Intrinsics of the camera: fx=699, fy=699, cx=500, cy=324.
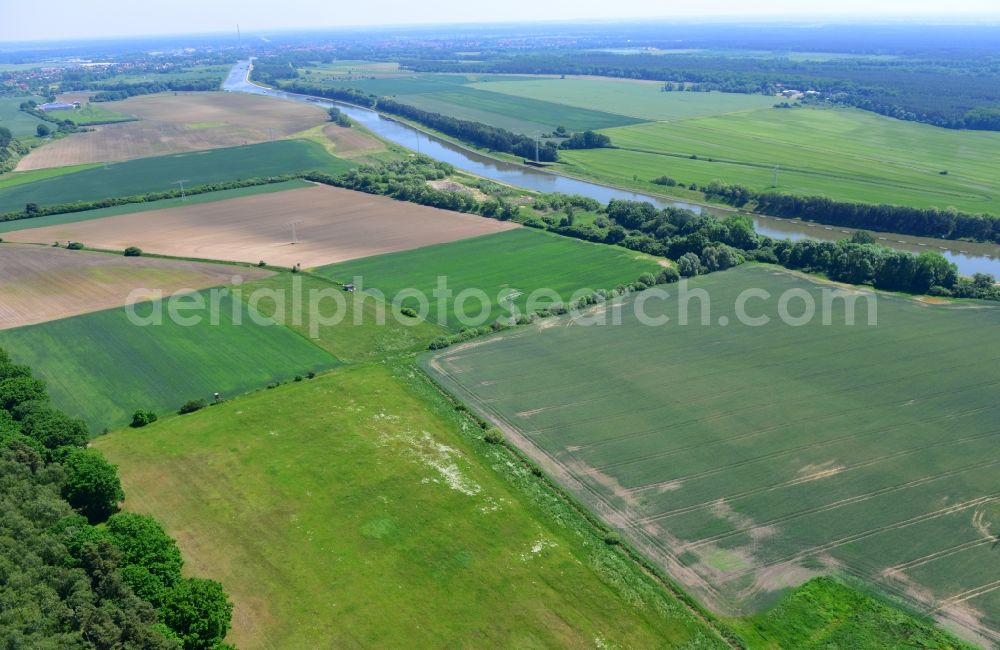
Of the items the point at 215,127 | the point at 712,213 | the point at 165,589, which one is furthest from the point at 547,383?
the point at 215,127

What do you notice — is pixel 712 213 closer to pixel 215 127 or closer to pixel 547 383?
pixel 547 383

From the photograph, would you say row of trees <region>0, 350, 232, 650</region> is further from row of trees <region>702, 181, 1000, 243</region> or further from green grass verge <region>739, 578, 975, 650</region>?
row of trees <region>702, 181, 1000, 243</region>

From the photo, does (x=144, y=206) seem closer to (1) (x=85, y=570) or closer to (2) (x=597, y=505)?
(1) (x=85, y=570)

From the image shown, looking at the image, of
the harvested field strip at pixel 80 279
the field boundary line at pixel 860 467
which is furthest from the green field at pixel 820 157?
the harvested field strip at pixel 80 279

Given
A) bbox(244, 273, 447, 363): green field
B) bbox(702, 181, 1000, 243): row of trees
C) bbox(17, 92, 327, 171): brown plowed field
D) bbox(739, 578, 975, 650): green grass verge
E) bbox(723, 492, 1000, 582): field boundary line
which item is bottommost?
bbox(739, 578, 975, 650): green grass verge

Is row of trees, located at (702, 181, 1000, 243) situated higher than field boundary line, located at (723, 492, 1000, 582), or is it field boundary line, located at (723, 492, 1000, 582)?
row of trees, located at (702, 181, 1000, 243)

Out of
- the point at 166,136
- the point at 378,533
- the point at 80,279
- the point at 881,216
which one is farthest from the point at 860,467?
the point at 166,136

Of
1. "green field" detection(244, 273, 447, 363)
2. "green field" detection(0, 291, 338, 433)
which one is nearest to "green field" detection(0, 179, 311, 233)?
"green field" detection(0, 291, 338, 433)

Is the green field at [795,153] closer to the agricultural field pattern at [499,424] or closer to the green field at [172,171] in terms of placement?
the agricultural field pattern at [499,424]
